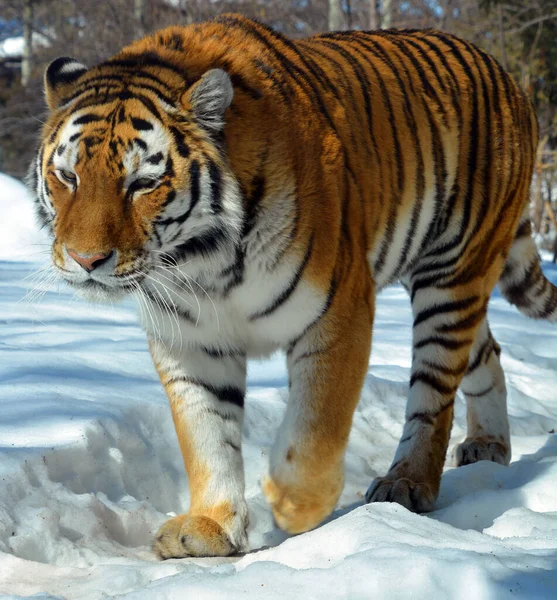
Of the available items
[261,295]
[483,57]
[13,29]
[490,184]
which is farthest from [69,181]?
[13,29]

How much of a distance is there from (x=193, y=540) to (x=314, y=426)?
0.48m

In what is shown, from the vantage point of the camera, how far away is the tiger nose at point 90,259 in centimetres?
226

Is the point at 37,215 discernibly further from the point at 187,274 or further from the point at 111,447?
the point at 111,447

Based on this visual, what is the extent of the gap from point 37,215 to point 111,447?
87 cm

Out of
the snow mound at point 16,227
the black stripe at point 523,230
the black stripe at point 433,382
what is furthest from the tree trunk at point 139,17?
the black stripe at point 433,382

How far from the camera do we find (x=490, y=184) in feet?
11.4

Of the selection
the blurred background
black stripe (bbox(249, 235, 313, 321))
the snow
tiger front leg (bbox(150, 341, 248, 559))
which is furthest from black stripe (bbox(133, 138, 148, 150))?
the snow

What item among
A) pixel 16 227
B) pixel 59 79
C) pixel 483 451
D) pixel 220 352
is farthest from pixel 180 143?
pixel 16 227

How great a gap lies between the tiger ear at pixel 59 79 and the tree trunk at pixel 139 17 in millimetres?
13573

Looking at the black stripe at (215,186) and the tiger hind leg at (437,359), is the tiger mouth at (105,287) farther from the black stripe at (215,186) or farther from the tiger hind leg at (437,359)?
the tiger hind leg at (437,359)

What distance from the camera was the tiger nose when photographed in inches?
89.0

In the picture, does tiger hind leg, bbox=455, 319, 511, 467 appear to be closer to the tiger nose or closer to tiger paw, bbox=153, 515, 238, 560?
tiger paw, bbox=153, 515, 238, 560

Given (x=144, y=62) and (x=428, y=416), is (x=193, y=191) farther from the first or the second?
(x=428, y=416)

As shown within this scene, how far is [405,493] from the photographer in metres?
3.13
